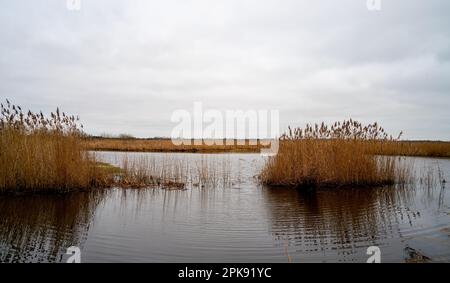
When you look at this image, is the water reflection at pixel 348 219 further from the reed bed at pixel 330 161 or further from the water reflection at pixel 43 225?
the water reflection at pixel 43 225

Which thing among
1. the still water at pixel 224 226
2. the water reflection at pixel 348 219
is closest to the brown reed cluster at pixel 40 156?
the still water at pixel 224 226

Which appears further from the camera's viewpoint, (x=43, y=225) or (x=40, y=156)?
(x=40, y=156)

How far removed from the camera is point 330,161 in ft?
39.5

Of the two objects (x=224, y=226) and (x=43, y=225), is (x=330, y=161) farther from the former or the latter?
(x=43, y=225)

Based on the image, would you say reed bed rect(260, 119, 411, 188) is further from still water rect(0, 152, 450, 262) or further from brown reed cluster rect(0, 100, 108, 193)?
brown reed cluster rect(0, 100, 108, 193)

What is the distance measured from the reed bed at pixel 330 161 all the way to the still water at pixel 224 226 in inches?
Answer: 50.8

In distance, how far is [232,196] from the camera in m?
10.5

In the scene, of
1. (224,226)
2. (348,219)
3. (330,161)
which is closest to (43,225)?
(224,226)

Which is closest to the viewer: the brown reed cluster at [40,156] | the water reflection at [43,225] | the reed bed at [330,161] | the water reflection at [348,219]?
the water reflection at [43,225]

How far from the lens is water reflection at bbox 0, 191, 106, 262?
5016mm

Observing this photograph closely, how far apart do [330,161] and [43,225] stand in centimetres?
897

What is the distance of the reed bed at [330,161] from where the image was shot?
11.9m
